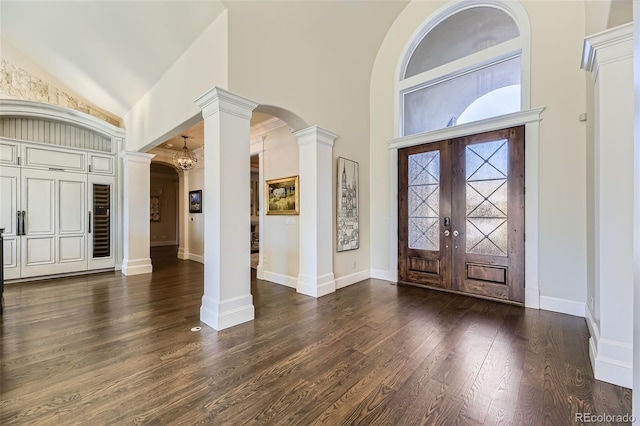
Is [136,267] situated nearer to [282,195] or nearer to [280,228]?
[280,228]

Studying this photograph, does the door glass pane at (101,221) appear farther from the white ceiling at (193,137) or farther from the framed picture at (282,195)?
the framed picture at (282,195)

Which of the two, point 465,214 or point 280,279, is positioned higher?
point 465,214

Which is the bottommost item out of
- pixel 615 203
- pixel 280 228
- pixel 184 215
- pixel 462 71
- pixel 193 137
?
pixel 280 228

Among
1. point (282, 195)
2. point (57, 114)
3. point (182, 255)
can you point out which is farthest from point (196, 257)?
point (57, 114)

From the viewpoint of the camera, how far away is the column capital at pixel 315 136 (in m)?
3.89

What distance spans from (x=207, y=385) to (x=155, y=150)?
683cm

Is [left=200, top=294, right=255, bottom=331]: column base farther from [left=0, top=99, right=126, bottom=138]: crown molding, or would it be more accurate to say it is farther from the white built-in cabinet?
[left=0, top=99, right=126, bottom=138]: crown molding

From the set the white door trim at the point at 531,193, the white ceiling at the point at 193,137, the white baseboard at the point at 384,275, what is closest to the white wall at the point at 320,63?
the white baseboard at the point at 384,275

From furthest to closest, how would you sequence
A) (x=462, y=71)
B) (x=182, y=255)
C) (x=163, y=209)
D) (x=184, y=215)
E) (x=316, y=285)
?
1. (x=163, y=209)
2. (x=182, y=255)
3. (x=184, y=215)
4. (x=462, y=71)
5. (x=316, y=285)

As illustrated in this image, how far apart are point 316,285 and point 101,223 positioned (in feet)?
16.2

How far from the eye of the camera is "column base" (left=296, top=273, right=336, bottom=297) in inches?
153

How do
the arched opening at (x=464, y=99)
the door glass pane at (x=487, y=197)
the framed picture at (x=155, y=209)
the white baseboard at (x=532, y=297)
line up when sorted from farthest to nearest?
1. the framed picture at (x=155, y=209)
2. the door glass pane at (x=487, y=197)
3. the arched opening at (x=464, y=99)
4. the white baseboard at (x=532, y=297)

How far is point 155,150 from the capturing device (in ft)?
22.7

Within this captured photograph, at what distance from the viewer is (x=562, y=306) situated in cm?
318
